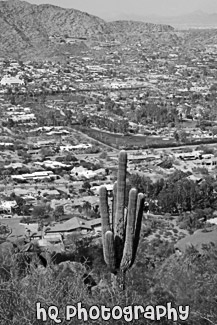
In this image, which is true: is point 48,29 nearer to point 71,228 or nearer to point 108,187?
point 108,187

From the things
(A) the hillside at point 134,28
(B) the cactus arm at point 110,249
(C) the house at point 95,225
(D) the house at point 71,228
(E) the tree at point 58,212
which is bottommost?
(E) the tree at point 58,212

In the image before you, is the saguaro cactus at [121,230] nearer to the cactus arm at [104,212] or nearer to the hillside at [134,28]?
the cactus arm at [104,212]

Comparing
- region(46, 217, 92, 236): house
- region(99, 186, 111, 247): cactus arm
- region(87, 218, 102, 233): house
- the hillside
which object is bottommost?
region(87, 218, 102, 233): house

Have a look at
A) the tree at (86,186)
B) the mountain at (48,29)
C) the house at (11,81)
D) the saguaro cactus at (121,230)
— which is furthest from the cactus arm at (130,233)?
the mountain at (48,29)

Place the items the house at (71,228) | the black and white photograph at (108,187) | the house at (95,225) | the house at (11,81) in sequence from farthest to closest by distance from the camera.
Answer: the house at (11,81), the house at (95,225), the house at (71,228), the black and white photograph at (108,187)

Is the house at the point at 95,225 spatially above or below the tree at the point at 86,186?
above

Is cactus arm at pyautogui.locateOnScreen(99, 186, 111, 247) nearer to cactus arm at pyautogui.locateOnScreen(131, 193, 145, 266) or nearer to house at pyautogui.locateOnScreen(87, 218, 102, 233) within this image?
cactus arm at pyautogui.locateOnScreen(131, 193, 145, 266)

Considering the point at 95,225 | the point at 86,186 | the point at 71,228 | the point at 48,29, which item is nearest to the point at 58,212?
the point at 95,225

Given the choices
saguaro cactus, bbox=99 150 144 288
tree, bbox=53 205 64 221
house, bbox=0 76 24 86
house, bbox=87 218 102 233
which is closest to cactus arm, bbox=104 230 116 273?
saguaro cactus, bbox=99 150 144 288
